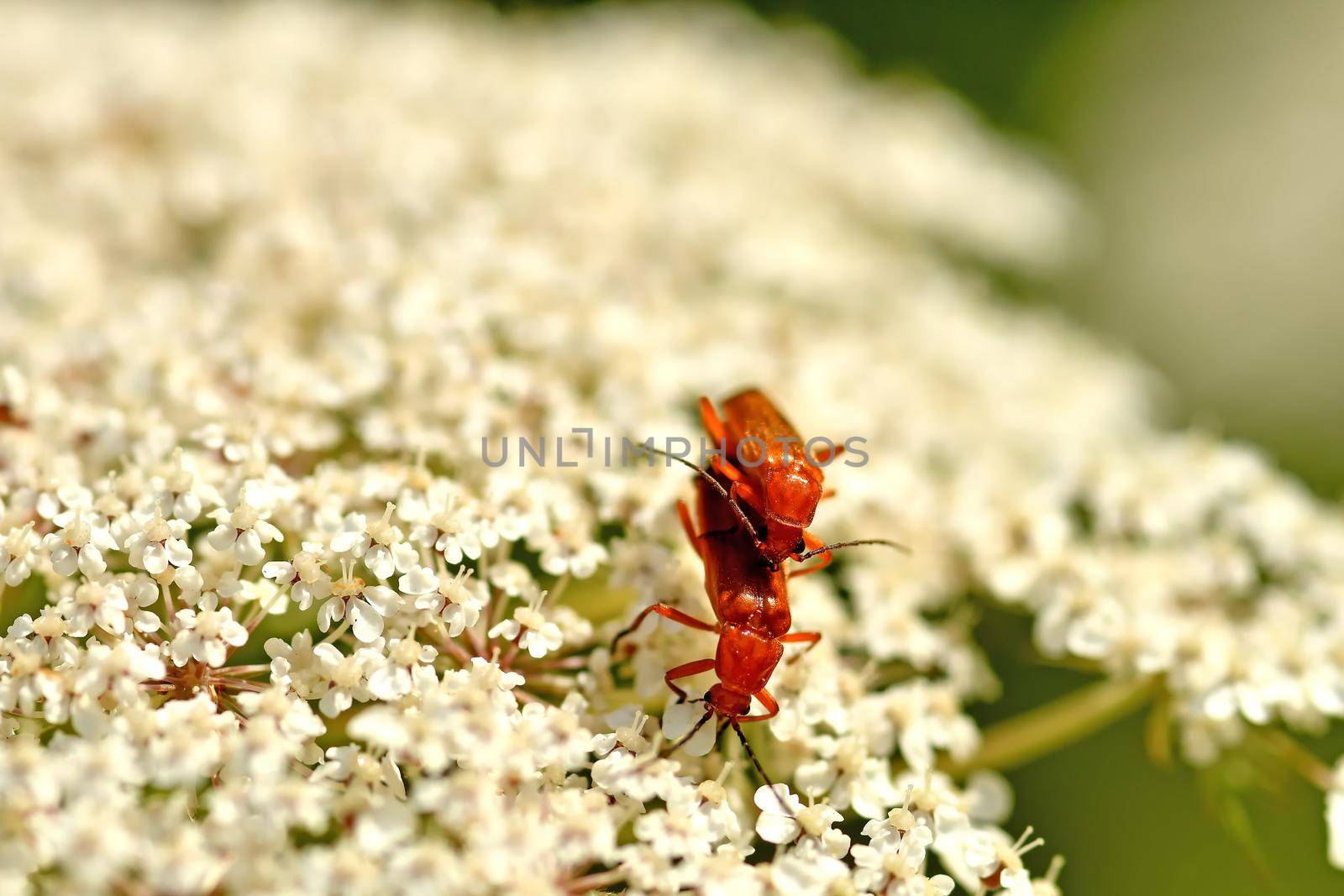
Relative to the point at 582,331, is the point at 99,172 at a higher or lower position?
lower

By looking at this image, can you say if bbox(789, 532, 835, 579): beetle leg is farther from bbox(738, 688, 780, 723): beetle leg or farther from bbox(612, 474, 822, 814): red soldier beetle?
bbox(738, 688, 780, 723): beetle leg

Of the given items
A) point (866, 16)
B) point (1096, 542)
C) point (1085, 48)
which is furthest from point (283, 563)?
point (1085, 48)

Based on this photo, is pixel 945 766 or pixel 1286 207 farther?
pixel 1286 207

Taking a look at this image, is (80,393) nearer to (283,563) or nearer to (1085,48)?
(283,563)

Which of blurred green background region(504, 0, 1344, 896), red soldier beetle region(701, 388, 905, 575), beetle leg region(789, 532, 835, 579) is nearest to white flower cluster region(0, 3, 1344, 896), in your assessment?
beetle leg region(789, 532, 835, 579)

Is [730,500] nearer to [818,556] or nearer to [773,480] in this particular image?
[773,480]

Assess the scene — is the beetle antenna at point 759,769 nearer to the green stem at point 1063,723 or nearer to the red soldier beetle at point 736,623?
the red soldier beetle at point 736,623
